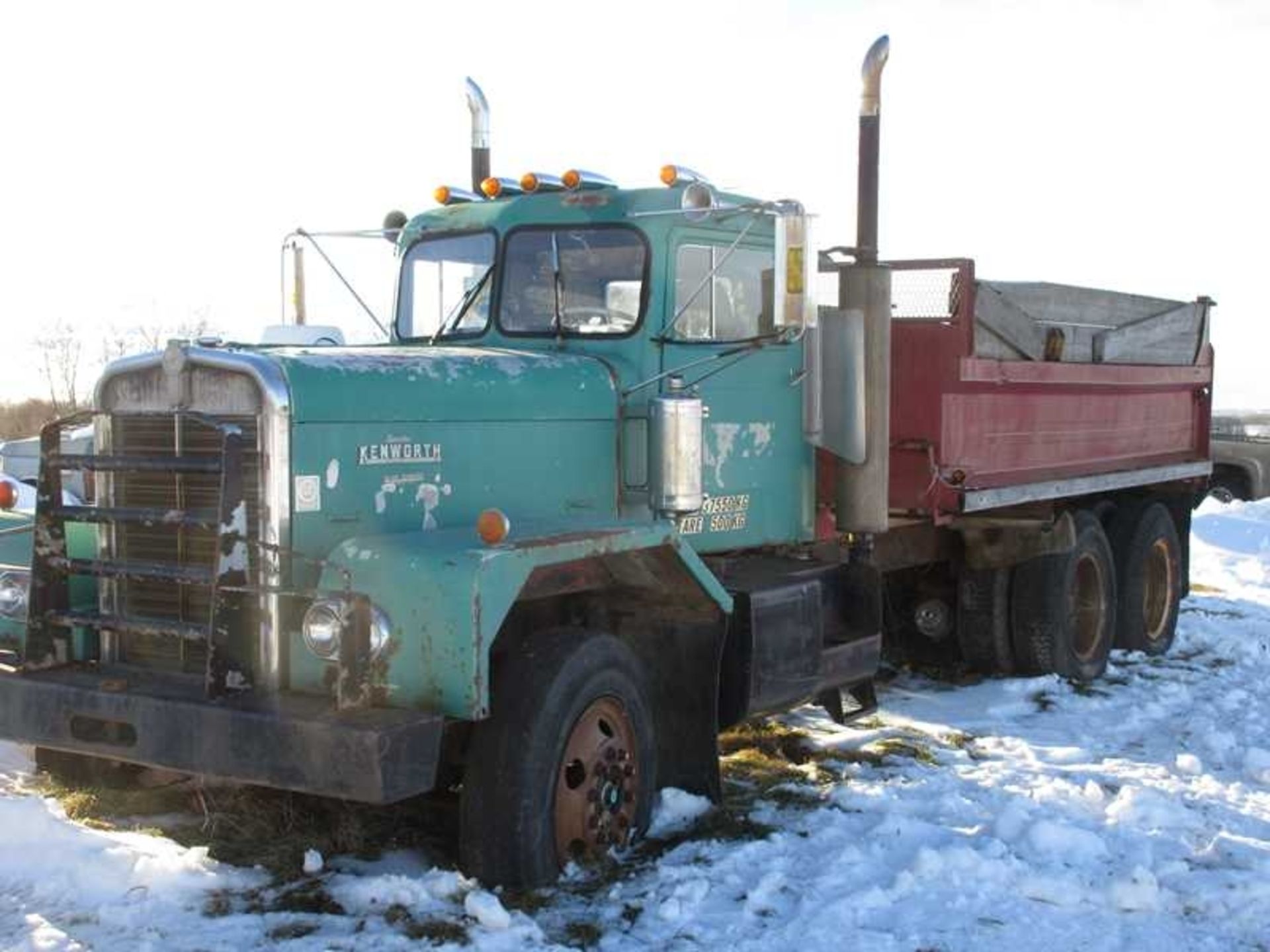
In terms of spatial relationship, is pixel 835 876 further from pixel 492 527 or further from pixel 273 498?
pixel 273 498

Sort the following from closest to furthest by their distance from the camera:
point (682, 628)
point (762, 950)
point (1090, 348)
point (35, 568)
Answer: point (762, 950) < point (35, 568) < point (682, 628) < point (1090, 348)

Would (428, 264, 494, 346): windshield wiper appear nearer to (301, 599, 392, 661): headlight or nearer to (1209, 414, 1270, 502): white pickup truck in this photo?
(301, 599, 392, 661): headlight

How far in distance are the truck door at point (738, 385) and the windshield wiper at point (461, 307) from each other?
0.84 metres

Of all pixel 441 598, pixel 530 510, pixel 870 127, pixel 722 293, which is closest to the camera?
pixel 441 598

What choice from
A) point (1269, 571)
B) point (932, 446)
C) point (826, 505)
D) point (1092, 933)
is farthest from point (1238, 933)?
point (1269, 571)

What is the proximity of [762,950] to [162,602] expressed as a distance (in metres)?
2.43

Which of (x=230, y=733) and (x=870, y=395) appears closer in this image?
(x=230, y=733)

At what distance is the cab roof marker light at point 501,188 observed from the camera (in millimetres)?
6340

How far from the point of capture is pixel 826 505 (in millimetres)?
7051

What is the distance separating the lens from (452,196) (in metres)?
6.64

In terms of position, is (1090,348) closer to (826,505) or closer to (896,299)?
(896,299)

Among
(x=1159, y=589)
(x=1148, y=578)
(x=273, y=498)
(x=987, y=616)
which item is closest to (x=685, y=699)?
(x=273, y=498)

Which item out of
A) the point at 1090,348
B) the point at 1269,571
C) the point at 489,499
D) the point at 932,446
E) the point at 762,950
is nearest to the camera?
the point at 762,950

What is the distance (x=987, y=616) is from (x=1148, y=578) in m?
2.13
